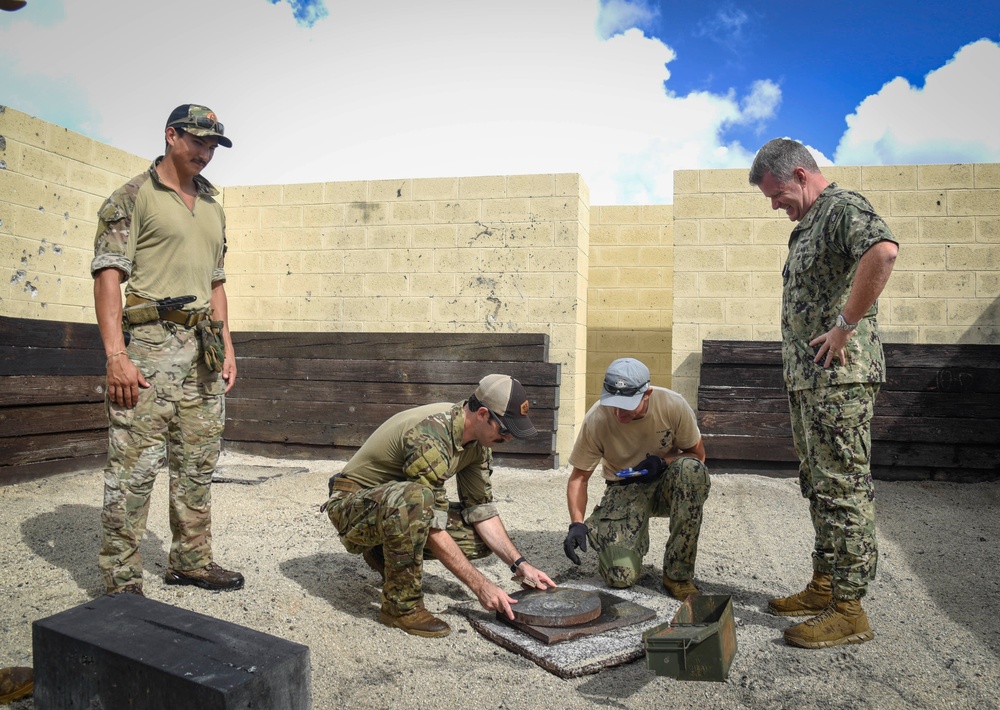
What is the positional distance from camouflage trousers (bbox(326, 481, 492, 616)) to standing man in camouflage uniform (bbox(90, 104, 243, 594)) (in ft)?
2.01

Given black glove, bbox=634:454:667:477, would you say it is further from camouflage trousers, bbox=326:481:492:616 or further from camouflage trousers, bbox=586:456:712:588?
camouflage trousers, bbox=326:481:492:616

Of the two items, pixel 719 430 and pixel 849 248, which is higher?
pixel 849 248

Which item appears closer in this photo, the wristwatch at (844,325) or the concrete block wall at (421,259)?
the wristwatch at (844,325)

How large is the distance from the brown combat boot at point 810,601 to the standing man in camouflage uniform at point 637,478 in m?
0.35

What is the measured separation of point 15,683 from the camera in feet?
6.95

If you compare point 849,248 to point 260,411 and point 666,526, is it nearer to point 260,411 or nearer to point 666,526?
point 666,526

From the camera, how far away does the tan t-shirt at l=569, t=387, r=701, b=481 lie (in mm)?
3398

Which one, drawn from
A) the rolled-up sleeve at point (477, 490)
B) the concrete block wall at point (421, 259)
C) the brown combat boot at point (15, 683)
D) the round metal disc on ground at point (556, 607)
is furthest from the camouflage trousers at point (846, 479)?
the concrete block wall at point (421, 259)

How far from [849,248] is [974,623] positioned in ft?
5.04

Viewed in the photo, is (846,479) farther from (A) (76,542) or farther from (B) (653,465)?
(A) (76,542)

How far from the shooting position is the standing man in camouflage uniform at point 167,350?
2.76m

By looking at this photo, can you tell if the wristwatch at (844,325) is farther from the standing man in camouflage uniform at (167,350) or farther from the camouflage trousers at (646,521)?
the standing man in camouflage uniform at (167,350)

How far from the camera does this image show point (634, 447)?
347 cm

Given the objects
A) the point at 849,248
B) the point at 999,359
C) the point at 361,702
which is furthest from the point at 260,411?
the point at 999,359
